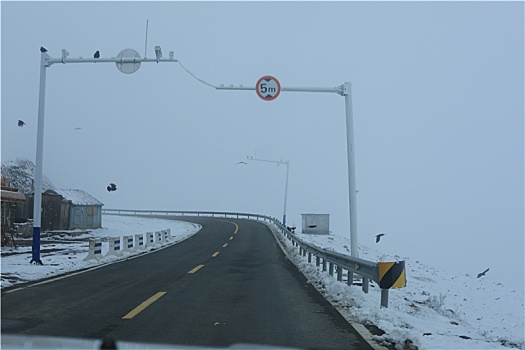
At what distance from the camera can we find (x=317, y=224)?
43.9m

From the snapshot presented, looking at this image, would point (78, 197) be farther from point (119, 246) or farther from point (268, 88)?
point (268, 88)

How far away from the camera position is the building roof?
130ft

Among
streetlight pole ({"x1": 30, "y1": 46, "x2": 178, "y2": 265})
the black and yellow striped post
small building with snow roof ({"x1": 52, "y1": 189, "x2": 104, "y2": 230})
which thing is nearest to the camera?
the black and yellow striped post

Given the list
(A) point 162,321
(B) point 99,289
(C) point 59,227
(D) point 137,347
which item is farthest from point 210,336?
(C) point 59,227

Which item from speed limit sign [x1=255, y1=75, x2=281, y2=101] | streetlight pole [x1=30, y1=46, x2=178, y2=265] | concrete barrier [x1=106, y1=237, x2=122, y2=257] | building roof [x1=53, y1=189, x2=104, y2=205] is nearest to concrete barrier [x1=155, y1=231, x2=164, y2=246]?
concrete barrier [x1=106, y1=237, x2=122, y2=257]

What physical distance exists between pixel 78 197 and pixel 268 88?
3045 cm

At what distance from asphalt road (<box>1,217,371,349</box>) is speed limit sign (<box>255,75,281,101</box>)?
5299mm

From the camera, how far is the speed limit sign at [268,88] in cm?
1490

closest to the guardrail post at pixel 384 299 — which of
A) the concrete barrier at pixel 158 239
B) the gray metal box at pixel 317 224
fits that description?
the concrete barrier at pixel 158 239

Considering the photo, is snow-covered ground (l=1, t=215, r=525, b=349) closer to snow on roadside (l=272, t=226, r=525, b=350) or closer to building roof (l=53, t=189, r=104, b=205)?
snow on roadside (l=272, t=226, r=525, b=350)

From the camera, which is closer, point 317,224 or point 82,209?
point 82,209

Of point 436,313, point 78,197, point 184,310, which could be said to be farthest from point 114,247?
point 78,197

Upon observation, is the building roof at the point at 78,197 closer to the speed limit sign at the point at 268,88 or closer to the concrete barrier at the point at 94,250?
the concrete barrier at the point at 94,250

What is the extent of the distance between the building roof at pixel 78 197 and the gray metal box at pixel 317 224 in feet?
56.9
